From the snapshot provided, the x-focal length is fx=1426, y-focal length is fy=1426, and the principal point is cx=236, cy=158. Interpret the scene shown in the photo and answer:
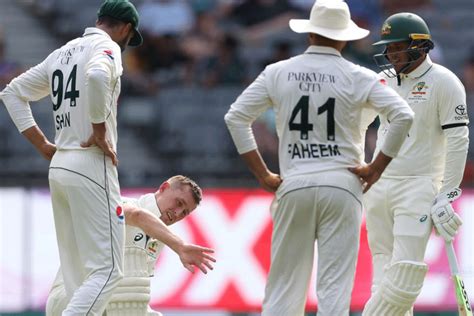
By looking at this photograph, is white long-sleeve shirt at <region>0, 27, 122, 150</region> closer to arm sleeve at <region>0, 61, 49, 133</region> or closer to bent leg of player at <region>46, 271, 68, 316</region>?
arm sleeve at <region>0, 61, 49, 133</region>

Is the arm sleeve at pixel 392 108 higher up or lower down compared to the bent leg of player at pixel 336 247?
higher up

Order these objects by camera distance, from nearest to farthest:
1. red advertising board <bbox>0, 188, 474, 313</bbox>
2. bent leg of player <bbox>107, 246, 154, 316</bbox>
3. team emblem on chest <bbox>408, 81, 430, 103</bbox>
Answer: bent leg of player <bbox>107, 246, 154, 316</bbox>
team emblem on chest <bbox>408, 81, 430, 103</bbox>
red advertising board <bbox>0, 188, 474, 313</bbox>

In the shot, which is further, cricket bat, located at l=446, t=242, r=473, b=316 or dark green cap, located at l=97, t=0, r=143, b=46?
cricket bat, located at l=446, t=242, r=473, b=316

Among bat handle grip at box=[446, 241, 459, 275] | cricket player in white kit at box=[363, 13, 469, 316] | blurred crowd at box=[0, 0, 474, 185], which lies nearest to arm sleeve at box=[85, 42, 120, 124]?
cricket player in white kit at box=[363, 13, 469, 316]

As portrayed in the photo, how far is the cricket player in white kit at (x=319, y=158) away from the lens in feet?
24.4

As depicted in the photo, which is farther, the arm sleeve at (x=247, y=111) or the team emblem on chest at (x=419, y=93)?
the team emblem on chest at (x=419, y=93)

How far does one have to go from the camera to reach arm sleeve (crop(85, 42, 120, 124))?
753 centimetres

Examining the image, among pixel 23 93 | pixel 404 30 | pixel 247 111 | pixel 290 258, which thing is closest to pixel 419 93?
pixel 404 30

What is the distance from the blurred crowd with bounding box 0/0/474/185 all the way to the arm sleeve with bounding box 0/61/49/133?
6.72 m

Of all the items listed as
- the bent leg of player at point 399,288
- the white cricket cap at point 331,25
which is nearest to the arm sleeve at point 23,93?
the white cricket cap at point 331,25

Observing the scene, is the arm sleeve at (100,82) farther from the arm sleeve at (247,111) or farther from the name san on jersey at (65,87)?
the arm sleeve at (247,111)

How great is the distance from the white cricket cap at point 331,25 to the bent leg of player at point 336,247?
834mm

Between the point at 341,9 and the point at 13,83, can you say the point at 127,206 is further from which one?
the point at 341,9

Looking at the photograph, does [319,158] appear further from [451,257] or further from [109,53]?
[451,257]
